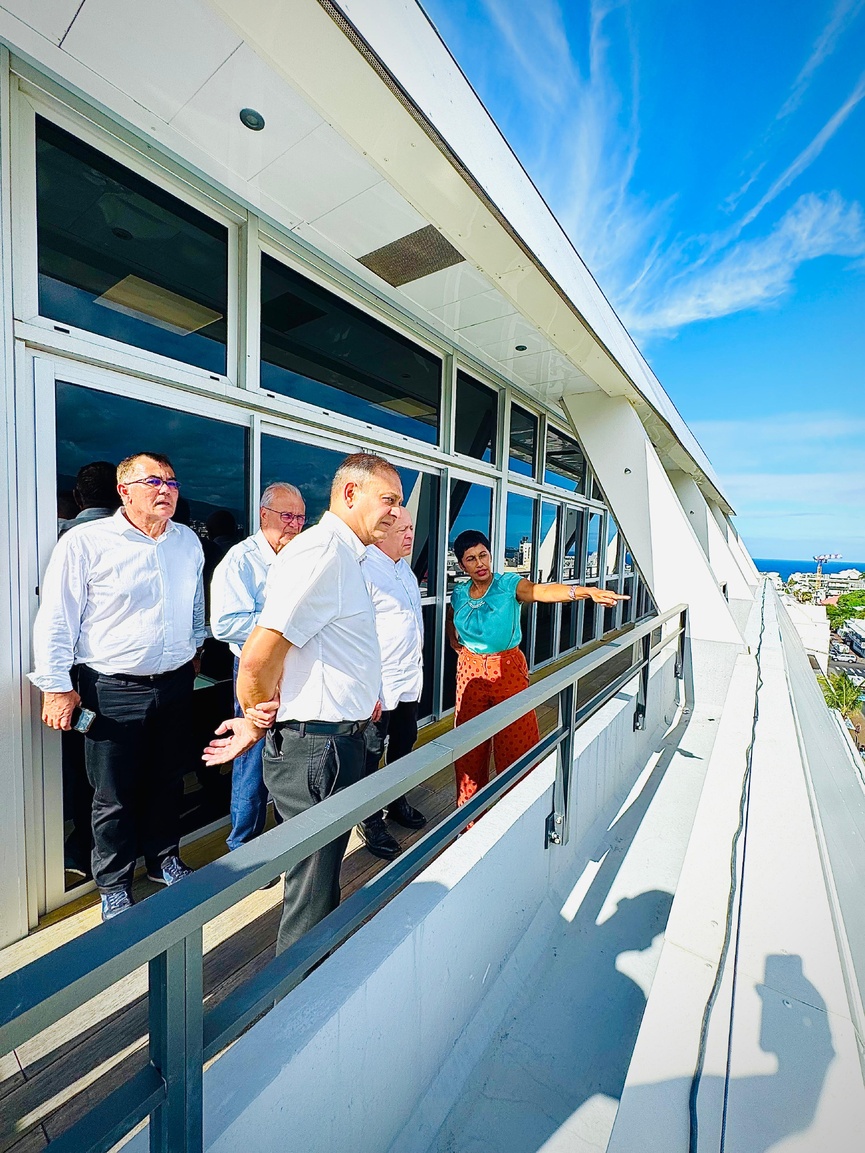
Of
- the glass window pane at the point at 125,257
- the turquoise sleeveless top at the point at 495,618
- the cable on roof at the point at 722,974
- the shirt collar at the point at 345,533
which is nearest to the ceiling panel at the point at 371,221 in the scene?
the glass window pane at the point at 125,257

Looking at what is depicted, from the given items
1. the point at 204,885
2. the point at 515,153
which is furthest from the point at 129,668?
the point at 515,153

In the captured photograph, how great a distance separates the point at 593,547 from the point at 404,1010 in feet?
24.4

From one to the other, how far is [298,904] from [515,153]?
10.2 ft

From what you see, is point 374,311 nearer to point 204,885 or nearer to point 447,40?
point 447,40

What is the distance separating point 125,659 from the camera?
1.99m

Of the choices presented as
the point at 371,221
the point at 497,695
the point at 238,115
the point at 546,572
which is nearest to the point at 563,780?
the point at 497,695

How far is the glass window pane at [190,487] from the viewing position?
6.72 feet

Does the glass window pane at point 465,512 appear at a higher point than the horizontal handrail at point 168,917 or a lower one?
higher

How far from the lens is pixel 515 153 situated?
2346mm

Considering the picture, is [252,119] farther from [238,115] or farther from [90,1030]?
[90,1030]

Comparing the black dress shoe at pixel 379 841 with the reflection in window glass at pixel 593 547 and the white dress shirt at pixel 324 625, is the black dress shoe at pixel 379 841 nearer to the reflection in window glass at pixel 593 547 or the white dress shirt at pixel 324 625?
the white dress shirt at pixel 324 625

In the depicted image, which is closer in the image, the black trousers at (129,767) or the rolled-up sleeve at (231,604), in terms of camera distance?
the black trousers at (129,767)

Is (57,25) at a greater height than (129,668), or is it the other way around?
(57,25)

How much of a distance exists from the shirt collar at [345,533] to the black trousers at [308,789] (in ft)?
1.93
